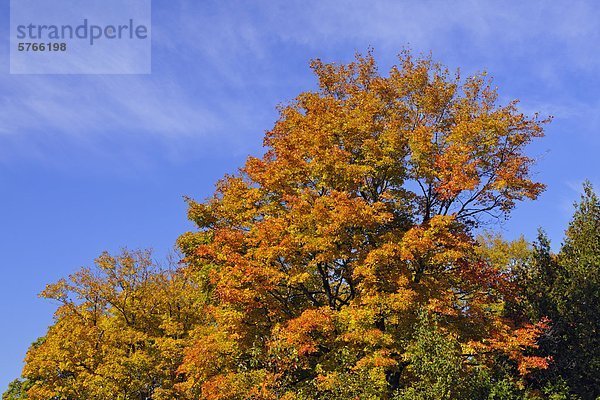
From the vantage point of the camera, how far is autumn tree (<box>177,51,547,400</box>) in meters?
27.2

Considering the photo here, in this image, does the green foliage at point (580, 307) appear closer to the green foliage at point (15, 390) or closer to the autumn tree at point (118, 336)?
the autumn tree at point (118, 336)

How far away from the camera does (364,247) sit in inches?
1142

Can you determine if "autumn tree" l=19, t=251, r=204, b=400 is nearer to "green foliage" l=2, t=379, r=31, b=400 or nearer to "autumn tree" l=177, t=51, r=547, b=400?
"autumn tree" l=177, t=51, r=547, b=400

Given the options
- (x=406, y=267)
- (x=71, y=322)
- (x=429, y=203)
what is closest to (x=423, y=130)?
(x=429, y=203)

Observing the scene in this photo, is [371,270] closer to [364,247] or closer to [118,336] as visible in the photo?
[364,247]

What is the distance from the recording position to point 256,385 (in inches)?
937

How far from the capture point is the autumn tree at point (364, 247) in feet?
89.4

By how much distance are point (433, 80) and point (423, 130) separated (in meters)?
5.41

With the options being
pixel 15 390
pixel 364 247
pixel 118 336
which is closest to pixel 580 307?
pixel 364 247

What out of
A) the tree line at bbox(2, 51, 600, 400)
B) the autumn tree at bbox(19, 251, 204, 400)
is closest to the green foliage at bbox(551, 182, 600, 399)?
the tree line at bbox(2, 51, 600, 400)

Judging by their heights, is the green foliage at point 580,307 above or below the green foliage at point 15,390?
below

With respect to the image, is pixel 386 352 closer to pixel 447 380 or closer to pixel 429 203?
pixel 447 380

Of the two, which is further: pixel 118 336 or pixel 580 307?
pixel 118 336

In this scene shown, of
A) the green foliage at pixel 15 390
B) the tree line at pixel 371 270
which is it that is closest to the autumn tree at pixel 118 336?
the tree line at pixel 371 270
